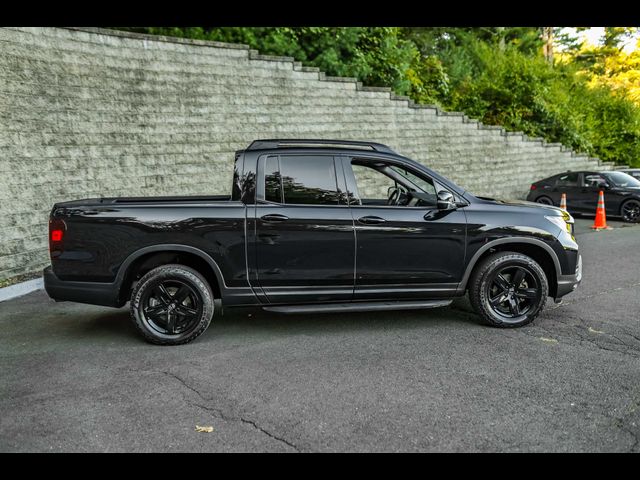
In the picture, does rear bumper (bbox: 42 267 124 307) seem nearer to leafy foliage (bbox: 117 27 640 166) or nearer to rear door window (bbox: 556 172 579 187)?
leafy foliage (bbox: 117 27 640 166)

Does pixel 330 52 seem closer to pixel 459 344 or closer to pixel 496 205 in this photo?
pixel 496 205

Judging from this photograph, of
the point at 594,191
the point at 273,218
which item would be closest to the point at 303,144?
the point at 273,218

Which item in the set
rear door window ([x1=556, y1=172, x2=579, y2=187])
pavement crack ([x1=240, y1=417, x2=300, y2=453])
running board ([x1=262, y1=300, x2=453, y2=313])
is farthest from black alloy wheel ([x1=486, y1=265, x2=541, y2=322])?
rear door window ([x1=556, y1=172, x2=579, y2=187])

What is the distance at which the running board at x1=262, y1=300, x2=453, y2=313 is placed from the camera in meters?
5.35

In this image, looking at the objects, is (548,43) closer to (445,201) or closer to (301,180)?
(445,201)

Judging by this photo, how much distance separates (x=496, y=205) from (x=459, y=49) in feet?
67.3

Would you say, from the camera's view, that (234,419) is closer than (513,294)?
Yes

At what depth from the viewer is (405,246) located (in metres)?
5.55

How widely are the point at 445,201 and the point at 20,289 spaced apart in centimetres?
569

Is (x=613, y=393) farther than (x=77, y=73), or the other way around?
(x=77, y=73)

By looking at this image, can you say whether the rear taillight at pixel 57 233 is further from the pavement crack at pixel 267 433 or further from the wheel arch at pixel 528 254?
the wheel arch at pixel 528 254

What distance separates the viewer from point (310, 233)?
5.41 metres

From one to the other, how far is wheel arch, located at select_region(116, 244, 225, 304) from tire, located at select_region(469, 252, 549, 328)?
2.56 meters
